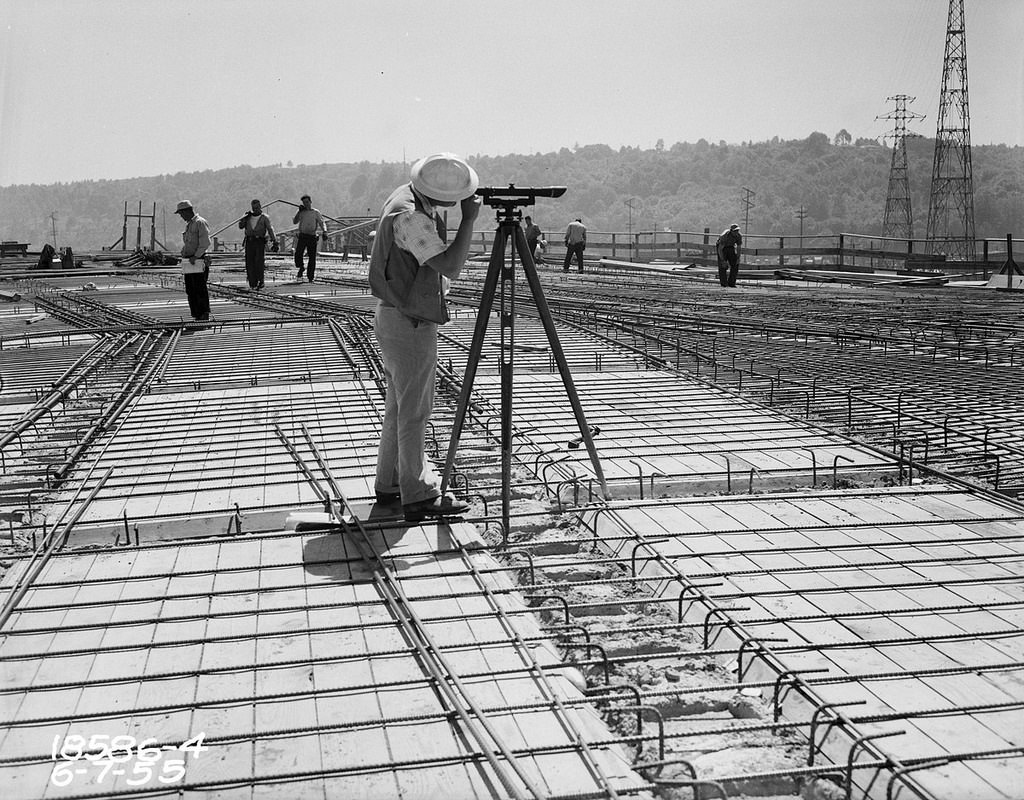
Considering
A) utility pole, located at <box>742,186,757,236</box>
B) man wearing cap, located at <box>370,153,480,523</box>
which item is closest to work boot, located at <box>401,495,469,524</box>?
man wearing cap, located at <box>370,153,480,523</box>

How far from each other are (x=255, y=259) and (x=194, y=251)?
5.65m

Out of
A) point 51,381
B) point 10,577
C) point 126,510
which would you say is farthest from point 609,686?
point 51,381

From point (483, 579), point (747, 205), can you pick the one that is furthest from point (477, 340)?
point (747, 205)

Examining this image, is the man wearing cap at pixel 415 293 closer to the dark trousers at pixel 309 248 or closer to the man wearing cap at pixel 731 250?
the man wearing cap at pixel 731 250

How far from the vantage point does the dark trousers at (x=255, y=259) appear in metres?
17.7

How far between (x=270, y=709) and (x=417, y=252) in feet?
6.98

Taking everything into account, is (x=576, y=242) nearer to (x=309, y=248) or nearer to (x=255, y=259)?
(x=309, y=248)

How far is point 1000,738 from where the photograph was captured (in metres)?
3.01

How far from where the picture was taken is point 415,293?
194 inches

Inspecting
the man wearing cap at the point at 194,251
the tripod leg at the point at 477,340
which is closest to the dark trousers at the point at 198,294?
the man wearing cap at the point at 194,251

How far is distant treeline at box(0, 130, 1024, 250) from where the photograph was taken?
4535 inches
